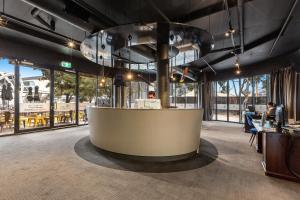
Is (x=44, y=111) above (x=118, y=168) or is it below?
above

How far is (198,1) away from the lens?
13.8 ft

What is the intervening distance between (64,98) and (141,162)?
6778 mm

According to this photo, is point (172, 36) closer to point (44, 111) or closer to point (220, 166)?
point (220, 166)

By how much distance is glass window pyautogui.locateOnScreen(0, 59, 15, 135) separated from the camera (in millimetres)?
6988

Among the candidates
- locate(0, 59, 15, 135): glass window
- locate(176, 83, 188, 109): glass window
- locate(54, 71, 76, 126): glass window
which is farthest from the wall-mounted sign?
locate(176, 83, 188, 109): glass window

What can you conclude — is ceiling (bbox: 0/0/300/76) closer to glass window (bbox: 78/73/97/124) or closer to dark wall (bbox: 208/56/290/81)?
dark wall (bbox: 208/56/290/81)

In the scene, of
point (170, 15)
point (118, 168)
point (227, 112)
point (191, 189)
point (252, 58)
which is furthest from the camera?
point (227, 112)

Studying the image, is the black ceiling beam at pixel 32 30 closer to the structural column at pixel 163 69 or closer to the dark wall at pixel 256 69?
the structural column at pixel 163 69

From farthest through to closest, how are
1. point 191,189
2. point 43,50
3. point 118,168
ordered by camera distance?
point 43,50 → point 118,168 → point 191,189

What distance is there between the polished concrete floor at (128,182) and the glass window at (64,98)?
4718 mm

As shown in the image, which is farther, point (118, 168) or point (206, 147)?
point (206, 147)

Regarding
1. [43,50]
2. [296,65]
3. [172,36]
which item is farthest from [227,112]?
[43,50]

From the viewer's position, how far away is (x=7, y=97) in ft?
23.3

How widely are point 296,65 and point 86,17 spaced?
750 cm
